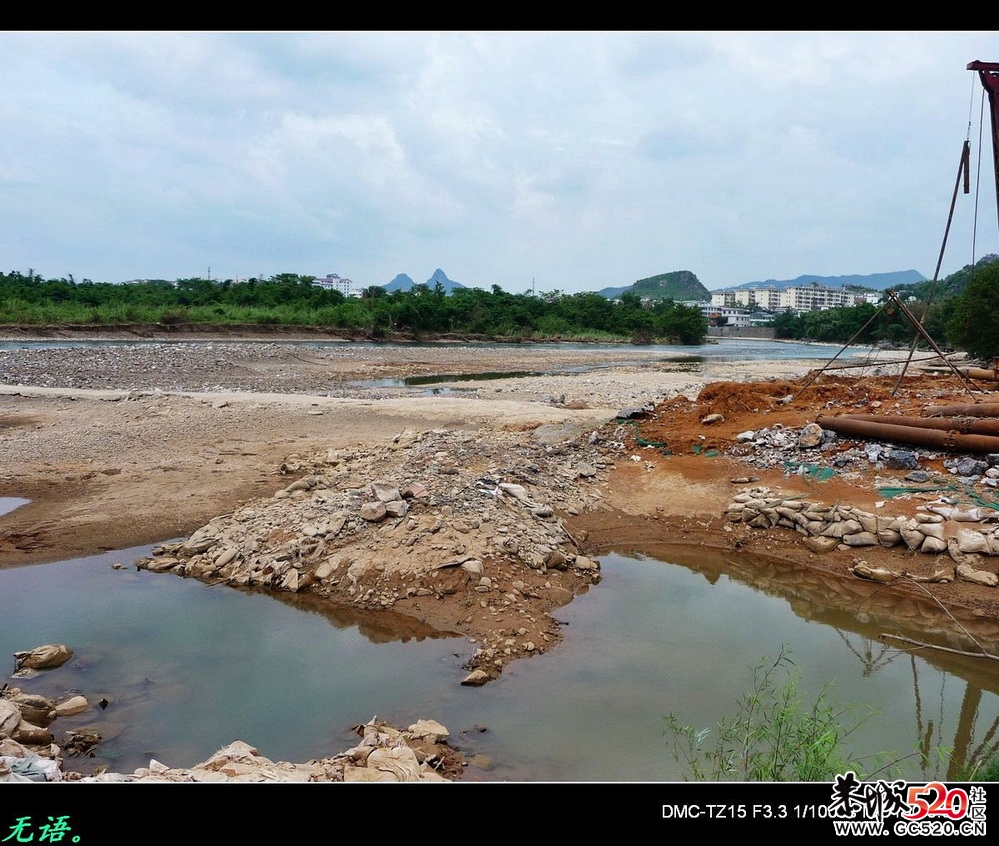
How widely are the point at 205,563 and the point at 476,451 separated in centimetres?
438

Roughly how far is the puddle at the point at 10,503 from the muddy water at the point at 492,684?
2672 mm

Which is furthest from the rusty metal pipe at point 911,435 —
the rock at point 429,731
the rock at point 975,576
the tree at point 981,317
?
the tree at point 981,317

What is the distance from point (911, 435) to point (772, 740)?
766 centimetres

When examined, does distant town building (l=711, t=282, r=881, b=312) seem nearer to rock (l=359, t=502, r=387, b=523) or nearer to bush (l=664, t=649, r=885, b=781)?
rock (l=359, t=502, r=387, b=523)

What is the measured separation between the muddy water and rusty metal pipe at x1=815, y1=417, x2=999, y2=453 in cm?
369

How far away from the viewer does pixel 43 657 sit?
5703mm

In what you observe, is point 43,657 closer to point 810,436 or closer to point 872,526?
point 872,526

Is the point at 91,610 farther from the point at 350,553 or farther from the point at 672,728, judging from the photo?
the point at 672,728

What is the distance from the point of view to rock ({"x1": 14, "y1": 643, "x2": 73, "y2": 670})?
568 cm

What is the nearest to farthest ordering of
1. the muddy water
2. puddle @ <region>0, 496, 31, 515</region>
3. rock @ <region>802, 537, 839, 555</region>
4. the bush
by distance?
1. the bush
2. the muddy water
3. rock @ <region>802, 537, 839, 555</region>
4. puddle @ <region>0, 496, 31, 515</region>

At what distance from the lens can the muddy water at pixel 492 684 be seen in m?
4.68

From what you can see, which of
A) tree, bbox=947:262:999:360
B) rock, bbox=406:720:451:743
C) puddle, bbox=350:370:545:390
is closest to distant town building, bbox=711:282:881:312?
tree, bbox=947:262:999:360
